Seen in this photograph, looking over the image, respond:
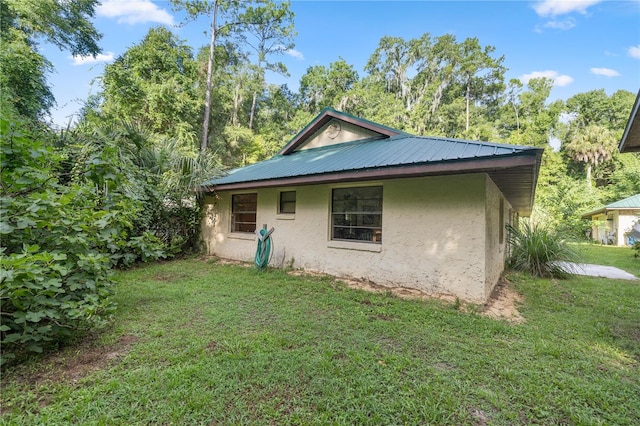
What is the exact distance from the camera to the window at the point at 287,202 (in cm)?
718

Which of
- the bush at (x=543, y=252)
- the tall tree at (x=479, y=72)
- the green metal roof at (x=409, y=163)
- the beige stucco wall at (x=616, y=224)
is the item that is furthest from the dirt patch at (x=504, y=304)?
the tall tree at (x=479, y=72)

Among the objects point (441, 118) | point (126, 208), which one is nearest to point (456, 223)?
point (126, 208)

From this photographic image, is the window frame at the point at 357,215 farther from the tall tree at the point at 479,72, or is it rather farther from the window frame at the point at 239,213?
the tall tree at the point at 479,72

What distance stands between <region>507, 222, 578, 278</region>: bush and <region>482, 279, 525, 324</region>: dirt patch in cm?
207

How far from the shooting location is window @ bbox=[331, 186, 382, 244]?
5.78m

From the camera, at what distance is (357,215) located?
607 centimetres

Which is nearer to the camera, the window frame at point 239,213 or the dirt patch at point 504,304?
the dirt patch at point 504,304

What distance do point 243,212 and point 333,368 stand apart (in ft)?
21.7

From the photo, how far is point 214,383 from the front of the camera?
223 centimetres

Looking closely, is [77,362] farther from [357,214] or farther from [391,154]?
[391,154]

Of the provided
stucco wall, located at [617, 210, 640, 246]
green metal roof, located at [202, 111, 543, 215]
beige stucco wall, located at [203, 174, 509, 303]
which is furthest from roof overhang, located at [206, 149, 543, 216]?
stucco wall, located at [617, 210, 640, 246]

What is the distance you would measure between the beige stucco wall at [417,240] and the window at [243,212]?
4.92ft

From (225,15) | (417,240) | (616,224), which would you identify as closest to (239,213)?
(417,240)

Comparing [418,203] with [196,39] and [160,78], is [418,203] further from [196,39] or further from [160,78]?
[196,39]
